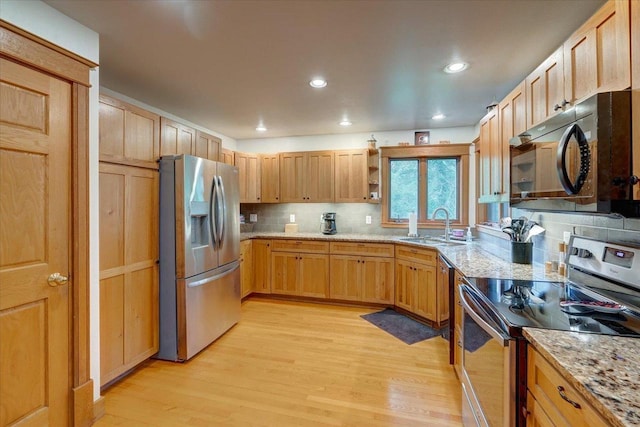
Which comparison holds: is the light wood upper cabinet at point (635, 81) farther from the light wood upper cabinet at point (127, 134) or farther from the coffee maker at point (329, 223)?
the coffee maker at point (329, 223)

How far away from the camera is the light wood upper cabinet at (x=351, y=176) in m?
4.19

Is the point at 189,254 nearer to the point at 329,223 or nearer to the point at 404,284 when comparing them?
the point at 329,223

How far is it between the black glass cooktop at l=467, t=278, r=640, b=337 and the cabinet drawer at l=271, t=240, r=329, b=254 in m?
2.51

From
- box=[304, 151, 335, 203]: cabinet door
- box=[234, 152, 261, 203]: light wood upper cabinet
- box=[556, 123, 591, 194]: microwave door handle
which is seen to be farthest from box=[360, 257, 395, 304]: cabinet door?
box=[556, 123, 591, 194]: microwave door handle

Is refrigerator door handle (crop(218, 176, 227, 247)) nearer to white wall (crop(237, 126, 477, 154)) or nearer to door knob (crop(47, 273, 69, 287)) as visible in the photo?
door knob (crop(47, 273, 69, 287))

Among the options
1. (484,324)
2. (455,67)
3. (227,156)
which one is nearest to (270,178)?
(227,156)

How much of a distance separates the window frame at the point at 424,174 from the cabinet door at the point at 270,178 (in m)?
1.60

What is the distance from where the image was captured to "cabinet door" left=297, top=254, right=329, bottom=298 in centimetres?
403

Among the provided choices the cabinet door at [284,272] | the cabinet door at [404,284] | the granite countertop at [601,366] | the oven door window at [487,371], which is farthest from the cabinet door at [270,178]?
the granite countertop at [601,366]

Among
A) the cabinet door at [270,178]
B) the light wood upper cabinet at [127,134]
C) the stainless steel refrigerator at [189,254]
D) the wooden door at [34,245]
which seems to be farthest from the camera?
the cabinet door at [270,178]

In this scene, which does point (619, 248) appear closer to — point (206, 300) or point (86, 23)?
point (206, 300)

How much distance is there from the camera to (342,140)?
178 inches

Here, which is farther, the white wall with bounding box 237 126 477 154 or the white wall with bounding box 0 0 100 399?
the white wall with bounding box 237 126 477 154

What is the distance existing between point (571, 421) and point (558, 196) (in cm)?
98
